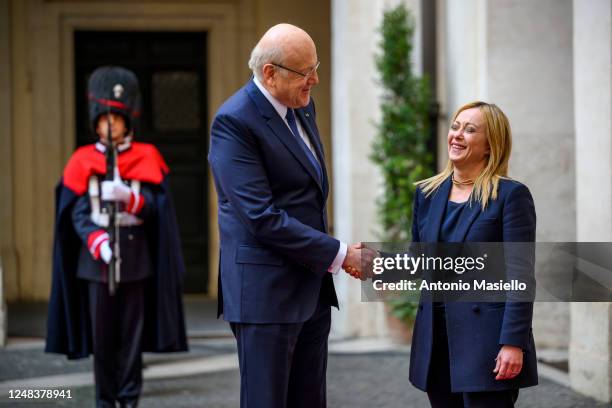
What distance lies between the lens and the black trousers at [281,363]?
455 cm

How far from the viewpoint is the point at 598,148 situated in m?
7.55

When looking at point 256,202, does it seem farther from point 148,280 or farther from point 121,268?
point 148,280

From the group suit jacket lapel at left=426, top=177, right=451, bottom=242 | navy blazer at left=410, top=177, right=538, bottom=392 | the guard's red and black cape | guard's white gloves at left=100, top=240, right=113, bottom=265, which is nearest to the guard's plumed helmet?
the guard's red and black cape

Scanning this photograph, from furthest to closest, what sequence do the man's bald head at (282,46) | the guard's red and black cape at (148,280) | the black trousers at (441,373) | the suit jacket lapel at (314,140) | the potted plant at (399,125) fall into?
the potted plant at (399,125) → the guard's red and black cape at (148,280) → the suit jacket lapel at (314,140) → the black trousers at (441,373) → the man's bald head at (282,46)

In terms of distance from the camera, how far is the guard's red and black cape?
7.55 m

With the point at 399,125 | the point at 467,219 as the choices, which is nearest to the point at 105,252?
the point at 467,219

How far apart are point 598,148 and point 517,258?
10.9 feet

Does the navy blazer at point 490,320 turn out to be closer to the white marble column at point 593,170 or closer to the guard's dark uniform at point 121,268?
the white marble column at point 593,170

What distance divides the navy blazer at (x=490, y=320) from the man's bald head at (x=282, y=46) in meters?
0.85

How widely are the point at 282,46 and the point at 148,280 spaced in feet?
11.6

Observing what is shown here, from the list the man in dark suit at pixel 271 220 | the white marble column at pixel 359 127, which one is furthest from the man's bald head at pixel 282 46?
the white marble column at pixel 359 127

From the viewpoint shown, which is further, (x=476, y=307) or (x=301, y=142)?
(x=301, y=142)

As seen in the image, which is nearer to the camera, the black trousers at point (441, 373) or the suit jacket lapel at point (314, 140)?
the black trousers at point (441, 373)

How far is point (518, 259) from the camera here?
14.5 feet
